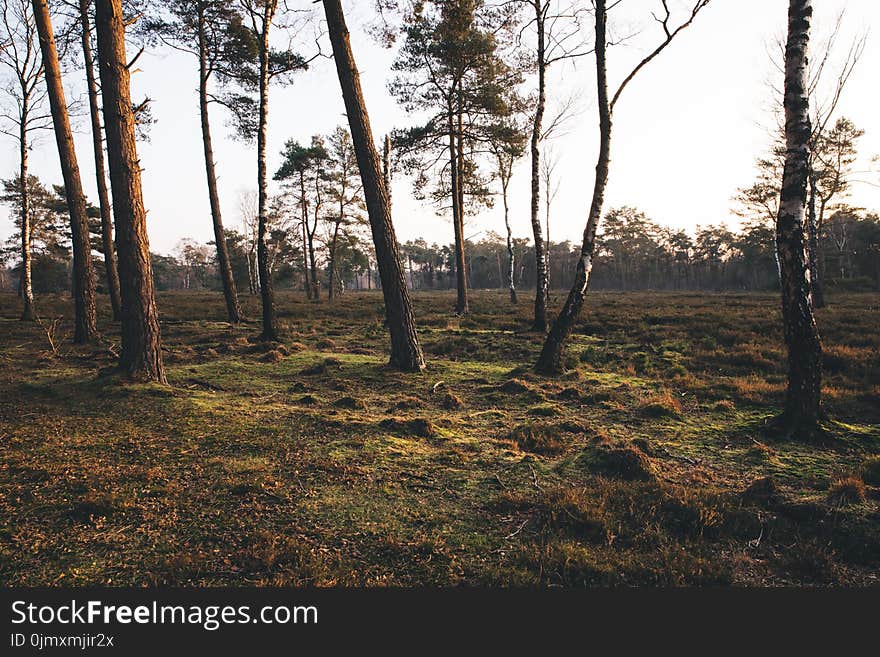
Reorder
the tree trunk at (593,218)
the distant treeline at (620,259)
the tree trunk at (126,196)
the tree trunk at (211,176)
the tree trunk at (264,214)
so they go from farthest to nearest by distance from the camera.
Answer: the distant treeline at (620,259)
the tree trunk at (211,176)
the tree trunk at (264,214)
the tree trunk at (593,218)
the tree trunk at (126,196)

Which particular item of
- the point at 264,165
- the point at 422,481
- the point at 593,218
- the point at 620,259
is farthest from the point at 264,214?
the point at 620,259

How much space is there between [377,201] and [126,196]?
3708 mm

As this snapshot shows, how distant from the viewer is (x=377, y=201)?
779cm

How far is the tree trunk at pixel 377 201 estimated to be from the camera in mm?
7559

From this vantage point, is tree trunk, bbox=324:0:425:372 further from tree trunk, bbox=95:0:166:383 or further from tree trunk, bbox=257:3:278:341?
tree trunk, bbox=257:3:278:341

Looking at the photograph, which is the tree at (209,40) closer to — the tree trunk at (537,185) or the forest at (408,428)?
the forest at (408,428)

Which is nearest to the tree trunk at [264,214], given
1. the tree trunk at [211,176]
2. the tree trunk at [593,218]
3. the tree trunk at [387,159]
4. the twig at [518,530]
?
the tree trunk at [211,176]

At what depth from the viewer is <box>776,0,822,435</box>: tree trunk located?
4969 millimetres

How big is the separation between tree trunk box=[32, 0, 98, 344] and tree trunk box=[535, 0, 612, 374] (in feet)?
35.2

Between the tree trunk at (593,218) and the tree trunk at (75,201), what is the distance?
35.2 feet

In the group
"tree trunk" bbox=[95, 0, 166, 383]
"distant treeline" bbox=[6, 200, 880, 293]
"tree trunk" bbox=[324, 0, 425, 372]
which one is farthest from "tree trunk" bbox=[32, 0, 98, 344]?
"distant treeline" bbox=[6, 200, 880, 293]

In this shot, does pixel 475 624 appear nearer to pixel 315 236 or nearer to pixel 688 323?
pixel 688 323

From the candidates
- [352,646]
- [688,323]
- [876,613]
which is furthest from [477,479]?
[688,323]

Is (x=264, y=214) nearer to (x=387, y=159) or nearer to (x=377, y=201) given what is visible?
(x=377, y=201)
